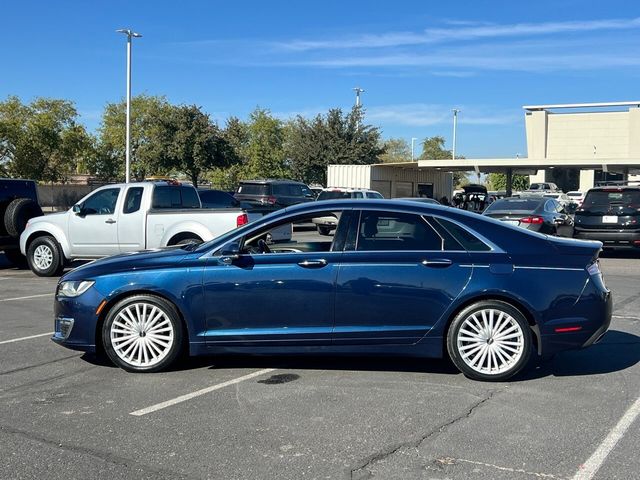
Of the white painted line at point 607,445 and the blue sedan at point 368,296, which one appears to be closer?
the white painted line at point 607,445

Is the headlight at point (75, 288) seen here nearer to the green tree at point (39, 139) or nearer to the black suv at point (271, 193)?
the black suv at point (271, 193)

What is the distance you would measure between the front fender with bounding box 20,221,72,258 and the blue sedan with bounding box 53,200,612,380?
746 cm

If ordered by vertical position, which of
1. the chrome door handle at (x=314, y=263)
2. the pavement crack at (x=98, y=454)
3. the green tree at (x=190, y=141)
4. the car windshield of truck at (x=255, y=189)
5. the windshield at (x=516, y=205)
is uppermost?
the green tree at (x=190, y=141)

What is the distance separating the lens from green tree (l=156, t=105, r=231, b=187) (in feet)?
137

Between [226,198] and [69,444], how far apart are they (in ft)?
58.8

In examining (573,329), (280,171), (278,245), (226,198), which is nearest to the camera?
(573,329)

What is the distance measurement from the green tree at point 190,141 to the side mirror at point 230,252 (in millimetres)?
37059

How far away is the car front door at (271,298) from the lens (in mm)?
5738

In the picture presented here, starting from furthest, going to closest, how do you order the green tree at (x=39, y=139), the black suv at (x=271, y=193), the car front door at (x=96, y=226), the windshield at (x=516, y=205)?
the green tree at (x=39, y=139) → the black suv at (x=271, y=193) → the windshield at (x=516, y=205) → the car front door at (x=96, y=226)

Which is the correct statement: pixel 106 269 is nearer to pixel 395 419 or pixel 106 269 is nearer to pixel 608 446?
pixel 395 419

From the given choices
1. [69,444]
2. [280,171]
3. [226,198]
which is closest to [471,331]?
[69,444]

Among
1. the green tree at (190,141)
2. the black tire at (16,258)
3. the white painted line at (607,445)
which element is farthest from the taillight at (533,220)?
the green tree at (190,141)

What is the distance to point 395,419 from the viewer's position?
15.9 feet

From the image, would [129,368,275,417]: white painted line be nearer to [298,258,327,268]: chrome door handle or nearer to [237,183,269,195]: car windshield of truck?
[298,258,327,268]: chrome door handle
